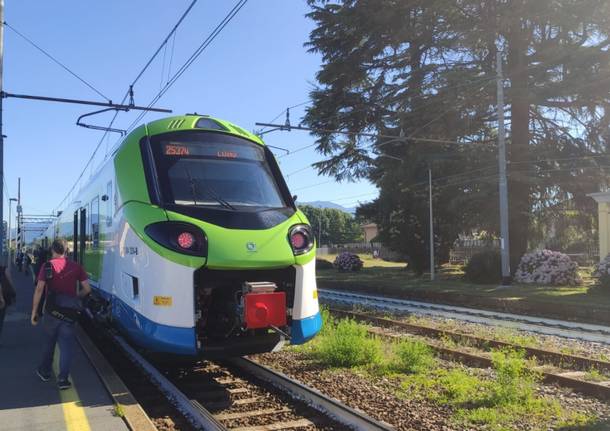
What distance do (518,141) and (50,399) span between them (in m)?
25.7

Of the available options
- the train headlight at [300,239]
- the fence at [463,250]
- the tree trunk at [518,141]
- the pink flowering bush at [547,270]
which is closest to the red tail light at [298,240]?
the train headlight at [300,239]

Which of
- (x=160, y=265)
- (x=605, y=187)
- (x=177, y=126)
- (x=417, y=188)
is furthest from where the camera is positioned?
(x=417, y=188)

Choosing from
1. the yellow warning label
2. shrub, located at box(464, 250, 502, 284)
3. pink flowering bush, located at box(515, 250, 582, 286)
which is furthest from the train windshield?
shrub, located at box(464, 250, 502, 284)

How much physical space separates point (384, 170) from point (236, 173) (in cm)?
2598

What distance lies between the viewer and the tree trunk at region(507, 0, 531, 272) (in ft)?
83.7

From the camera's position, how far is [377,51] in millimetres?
31609

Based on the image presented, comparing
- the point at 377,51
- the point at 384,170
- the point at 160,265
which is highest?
the point at 377,51

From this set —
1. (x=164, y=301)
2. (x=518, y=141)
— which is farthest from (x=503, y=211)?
(x=164, y=301)

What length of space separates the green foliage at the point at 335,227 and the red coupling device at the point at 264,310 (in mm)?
105695

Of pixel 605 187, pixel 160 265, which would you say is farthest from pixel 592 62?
pixel 160 265

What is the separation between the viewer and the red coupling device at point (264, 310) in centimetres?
620

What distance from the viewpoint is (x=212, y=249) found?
20.4 ft

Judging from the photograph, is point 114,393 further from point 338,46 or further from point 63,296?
point 338,46

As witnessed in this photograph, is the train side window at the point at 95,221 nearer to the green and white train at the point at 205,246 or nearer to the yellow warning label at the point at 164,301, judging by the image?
the green and white train at the point at 205,246
